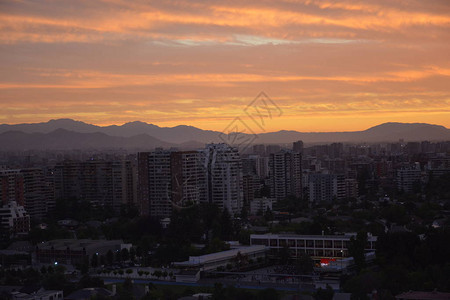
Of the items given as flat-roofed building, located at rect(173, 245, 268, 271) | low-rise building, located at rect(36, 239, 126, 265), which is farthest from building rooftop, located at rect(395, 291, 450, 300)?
low-rise building, located at rect(36, 239, 126, 265)

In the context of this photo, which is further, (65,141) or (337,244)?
(65,141)

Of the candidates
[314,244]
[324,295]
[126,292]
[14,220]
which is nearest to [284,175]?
[14,220]

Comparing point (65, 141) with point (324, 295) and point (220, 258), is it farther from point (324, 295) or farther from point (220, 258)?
point (324, 295)

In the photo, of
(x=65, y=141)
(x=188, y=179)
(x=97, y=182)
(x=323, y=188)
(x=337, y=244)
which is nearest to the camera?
(x=337, y=244)

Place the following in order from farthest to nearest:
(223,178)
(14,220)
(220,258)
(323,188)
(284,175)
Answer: (284,175)
(323,188)
(223,178)
(14,220)
(220,258)

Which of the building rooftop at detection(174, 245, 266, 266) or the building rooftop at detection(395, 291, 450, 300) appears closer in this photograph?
the building rooftop at detection(395, 291, 450, 300)

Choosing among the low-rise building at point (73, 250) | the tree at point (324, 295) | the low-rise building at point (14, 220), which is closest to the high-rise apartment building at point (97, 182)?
the low-rise building at point (14, 220)

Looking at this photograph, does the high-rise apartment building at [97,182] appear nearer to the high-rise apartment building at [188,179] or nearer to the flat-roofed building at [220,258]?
the high-rise apartment building at [188,179]

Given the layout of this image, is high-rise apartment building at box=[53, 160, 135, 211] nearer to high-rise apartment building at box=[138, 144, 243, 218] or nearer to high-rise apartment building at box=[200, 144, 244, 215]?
high-rise apartment building at box=[138, 144, 243, 218]
